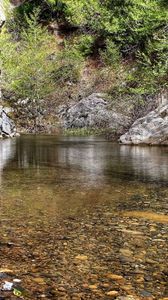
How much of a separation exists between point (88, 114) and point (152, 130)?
17404 millimetres

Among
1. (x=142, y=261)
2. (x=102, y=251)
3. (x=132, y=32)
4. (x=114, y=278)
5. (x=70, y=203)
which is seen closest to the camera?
(x=114, y=278)

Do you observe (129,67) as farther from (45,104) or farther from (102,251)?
(102,251)

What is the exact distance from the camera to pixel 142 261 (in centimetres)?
482

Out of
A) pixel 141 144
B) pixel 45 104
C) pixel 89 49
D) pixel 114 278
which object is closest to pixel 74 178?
pixel 114 278

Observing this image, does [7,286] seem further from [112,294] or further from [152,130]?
[152,130]

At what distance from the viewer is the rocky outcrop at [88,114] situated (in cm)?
3913

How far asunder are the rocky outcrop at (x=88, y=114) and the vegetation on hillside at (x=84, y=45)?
7.73 feet

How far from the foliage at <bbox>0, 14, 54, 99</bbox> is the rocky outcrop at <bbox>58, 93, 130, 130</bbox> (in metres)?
3.85

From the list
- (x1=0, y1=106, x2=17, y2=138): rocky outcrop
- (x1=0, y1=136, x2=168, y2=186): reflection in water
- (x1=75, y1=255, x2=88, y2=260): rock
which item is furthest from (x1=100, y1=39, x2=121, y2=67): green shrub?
(x1=75, y1=255, x2=88, y2=260): rock

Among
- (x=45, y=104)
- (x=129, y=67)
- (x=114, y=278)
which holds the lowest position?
(x=114, y=278)

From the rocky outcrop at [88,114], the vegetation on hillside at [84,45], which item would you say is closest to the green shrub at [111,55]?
the vegetation on hillside at [84,45]

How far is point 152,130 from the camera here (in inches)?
938

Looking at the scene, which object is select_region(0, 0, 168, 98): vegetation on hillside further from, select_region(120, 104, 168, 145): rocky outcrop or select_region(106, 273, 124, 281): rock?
select_region(106, 273, 124, 281): rock

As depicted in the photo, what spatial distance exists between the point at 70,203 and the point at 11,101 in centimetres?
4035
